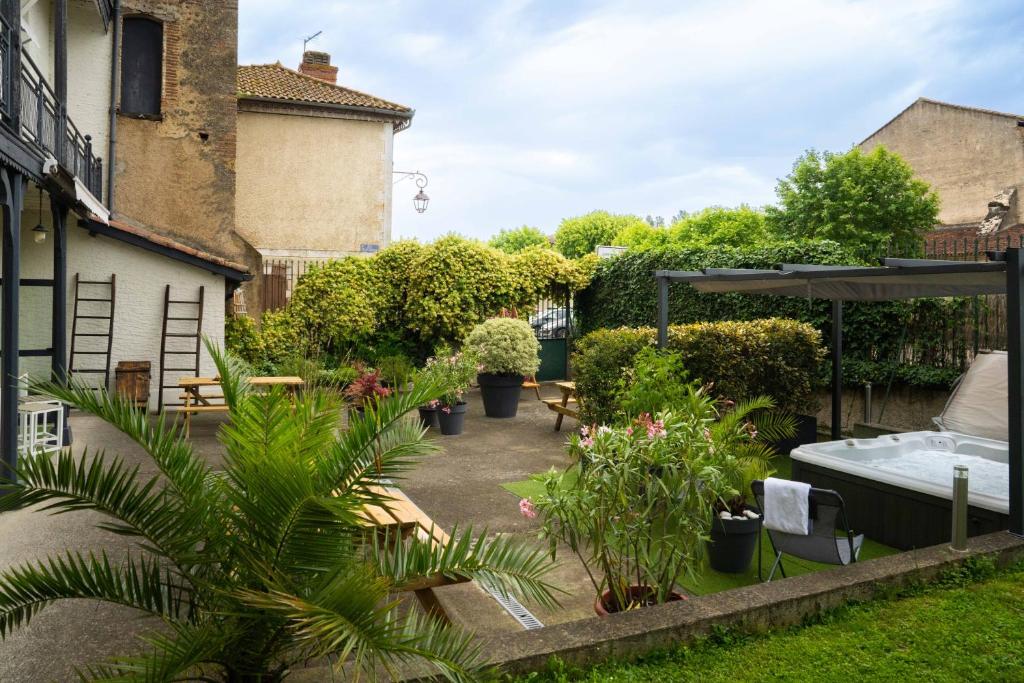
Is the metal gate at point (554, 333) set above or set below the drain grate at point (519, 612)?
above

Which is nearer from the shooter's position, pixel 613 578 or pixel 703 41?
pixel 613 578

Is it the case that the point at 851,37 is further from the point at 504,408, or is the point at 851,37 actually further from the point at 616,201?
the point at 616,201

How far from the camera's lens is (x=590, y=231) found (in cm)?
4772

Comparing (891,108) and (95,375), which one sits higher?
(891,108)

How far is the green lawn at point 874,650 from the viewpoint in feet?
10.6

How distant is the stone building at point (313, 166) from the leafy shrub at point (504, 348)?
8.17 m

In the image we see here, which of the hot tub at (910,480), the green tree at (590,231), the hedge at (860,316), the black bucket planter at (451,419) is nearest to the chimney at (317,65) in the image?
the hedge at (860,316)

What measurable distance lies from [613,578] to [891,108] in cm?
3190

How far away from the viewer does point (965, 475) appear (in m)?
4.71

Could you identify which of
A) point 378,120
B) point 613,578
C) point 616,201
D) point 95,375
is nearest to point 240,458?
point 613,578

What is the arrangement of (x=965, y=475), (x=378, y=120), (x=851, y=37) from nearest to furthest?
(x=965, y=475) < (x=851, y=37) < (x=378, y=120)

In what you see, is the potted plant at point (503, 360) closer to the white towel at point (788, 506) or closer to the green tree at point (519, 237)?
the white towel at point (788, 506)

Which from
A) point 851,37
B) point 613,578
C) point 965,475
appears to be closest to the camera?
point 613,578

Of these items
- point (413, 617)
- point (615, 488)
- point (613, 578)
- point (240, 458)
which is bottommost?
point (613, 578)
